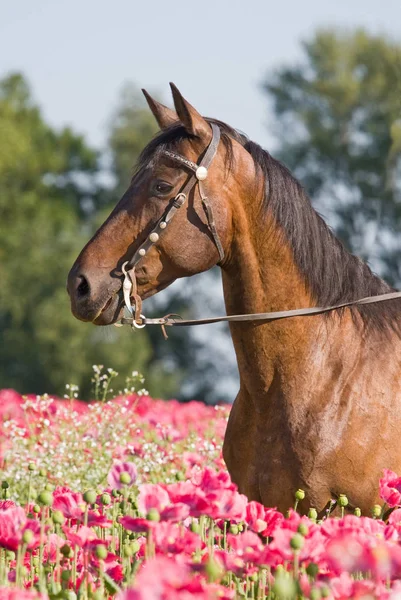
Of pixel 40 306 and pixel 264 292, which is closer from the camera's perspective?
pixel 264 292

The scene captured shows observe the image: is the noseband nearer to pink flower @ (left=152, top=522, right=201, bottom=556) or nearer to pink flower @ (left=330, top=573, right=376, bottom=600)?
pink flower @ (left=152, top=522, right=201, bottom=556)

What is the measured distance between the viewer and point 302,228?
5328 millimetres

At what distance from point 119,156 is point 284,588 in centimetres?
4282

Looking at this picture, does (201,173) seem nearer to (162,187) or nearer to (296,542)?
(162,187)

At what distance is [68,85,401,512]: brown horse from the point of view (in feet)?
16.9

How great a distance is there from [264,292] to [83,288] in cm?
83

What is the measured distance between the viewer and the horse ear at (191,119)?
17.3 ft

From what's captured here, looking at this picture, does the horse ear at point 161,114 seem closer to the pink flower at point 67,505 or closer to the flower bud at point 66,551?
the pink flower at point 67,505

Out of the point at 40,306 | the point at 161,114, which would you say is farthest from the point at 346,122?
the point at 161,114

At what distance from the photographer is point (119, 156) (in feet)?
147

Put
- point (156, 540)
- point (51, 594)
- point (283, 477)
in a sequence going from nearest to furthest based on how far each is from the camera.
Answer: point (156, 540) < point (51, 594) < point (283, 477)

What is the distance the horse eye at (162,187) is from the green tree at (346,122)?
26.5 meters

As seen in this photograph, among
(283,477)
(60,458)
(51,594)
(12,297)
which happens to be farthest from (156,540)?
(12,297)

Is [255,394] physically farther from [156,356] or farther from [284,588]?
[156,356]
